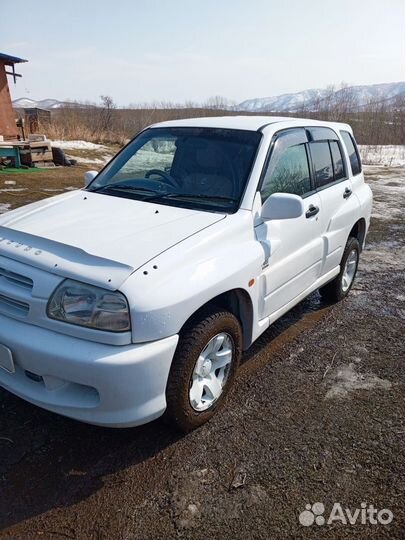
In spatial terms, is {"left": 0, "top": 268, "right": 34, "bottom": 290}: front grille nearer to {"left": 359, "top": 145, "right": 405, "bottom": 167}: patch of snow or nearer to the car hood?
the car hood

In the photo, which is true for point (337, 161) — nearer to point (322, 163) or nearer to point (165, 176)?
point (322, 163)

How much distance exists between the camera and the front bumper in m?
2.05

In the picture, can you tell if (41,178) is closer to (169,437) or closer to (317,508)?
(169,437)

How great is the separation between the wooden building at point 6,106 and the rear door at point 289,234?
14.1m

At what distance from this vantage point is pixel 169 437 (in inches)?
101

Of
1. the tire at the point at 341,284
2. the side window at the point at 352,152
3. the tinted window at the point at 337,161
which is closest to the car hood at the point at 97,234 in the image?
the tinted window at the point at 337,161

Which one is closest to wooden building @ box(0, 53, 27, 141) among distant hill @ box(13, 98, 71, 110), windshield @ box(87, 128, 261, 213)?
distant hill @ box(13, 98, 71, 110)

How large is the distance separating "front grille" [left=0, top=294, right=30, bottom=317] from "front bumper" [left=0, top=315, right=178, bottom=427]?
0.05m

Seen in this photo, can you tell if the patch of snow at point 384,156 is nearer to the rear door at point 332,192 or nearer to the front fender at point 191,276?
the rear door at point 332,192

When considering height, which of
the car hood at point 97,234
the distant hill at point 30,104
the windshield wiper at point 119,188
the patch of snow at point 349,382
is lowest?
the patch of snow at point 349,382

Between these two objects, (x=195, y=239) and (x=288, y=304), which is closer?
(x=195, y=239)

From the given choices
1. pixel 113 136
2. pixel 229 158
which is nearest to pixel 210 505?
pixel 229 158

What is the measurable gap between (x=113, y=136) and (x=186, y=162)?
18074 mm

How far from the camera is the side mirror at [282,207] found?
2.82 m
